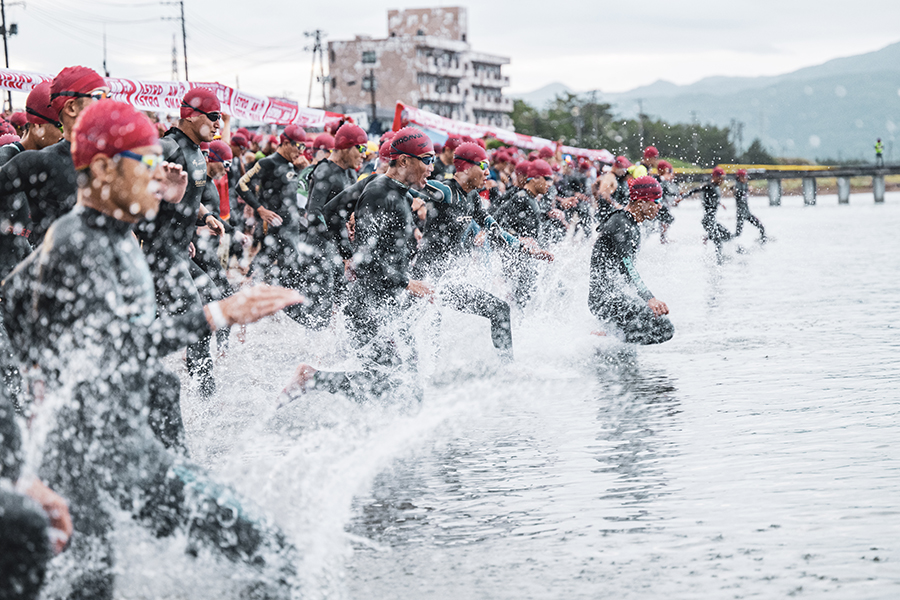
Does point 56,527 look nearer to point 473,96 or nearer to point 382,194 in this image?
point 382,194

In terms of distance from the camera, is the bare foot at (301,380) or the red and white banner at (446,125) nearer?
the bare foot at (301,380)

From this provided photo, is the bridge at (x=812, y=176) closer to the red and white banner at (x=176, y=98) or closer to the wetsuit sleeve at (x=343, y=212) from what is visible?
the red and white banner at (x=176, y=98)

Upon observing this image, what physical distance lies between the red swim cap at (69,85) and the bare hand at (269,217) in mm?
5472

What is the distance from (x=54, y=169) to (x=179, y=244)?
1611 mm

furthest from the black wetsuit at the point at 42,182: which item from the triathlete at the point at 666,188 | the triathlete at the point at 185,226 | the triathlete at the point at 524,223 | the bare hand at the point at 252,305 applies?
the triathlete at the point at 666,188

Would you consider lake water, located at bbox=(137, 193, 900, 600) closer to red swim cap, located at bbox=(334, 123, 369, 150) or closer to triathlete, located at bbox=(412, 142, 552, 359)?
triathlete, located at bbox=(412, 142, 552, 359)

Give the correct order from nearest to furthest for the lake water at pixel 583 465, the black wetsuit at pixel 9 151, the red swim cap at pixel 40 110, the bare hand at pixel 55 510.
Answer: the bare hand at pixel 55 510, the lake water at pixel 583 465, the red swim cap at pixel 40 110, the black wetsuit at pixel 9 151

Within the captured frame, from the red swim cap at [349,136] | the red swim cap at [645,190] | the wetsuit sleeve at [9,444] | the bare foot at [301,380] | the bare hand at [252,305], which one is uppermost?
the red swim cap at [349,136]

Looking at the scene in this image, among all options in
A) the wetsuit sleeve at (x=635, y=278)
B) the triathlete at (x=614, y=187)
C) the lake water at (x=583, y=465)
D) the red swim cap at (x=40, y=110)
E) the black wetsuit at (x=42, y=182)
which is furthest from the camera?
the triathlete at (x=614, y=187)

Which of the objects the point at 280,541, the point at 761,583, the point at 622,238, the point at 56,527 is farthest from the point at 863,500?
the point at 622,238

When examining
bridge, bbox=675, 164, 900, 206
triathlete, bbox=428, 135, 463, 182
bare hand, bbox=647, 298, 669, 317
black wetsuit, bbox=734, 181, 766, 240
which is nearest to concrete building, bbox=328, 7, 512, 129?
bridge, bbox=675, 164, 900, 206

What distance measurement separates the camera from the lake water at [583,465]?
164 inches

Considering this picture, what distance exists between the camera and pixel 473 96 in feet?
392

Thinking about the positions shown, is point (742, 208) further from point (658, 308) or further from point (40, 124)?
point (40, 124)
